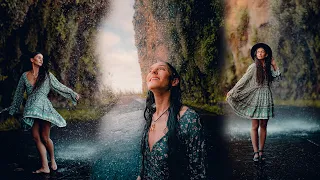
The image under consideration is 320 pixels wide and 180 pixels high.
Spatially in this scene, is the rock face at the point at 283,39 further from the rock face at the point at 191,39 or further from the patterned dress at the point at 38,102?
the patterned dress at the point at 38,102

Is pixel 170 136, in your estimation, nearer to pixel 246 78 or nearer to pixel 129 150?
pixel 246 78

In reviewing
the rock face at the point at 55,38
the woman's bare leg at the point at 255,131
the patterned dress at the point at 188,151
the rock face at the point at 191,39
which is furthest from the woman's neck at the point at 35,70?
the rock face at the point at 191,39

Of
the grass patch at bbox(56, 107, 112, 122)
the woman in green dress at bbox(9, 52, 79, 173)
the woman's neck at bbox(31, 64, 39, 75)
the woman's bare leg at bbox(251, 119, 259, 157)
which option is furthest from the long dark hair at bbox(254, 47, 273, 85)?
the grass patch at bbox(56, 107, 112, 122)

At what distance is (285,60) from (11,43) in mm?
4450

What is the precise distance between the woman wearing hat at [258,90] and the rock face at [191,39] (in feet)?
7.86

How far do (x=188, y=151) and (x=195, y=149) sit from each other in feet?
0.10

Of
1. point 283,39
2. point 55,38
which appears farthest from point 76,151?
point 283,39

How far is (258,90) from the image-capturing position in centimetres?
354

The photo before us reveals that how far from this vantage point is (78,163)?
395 cm

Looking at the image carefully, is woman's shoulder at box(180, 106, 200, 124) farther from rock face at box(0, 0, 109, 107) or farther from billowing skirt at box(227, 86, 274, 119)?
rock face at box(0, 0, 109, 107)

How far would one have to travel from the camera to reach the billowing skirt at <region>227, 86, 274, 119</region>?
351 cm

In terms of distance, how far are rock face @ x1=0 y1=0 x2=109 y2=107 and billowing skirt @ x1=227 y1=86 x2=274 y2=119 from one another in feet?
8.00

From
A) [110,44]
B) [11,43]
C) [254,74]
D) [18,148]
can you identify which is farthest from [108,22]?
[254,74]

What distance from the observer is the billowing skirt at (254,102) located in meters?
3.51
